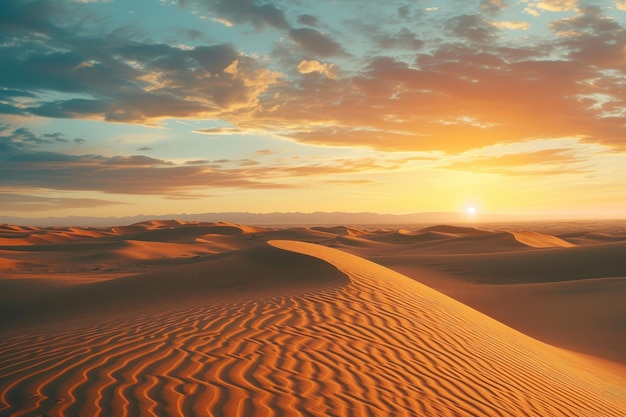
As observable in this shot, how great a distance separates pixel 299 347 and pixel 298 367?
71cm

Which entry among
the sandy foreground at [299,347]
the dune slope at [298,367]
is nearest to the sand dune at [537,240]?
the sandy foreground at [299,347]

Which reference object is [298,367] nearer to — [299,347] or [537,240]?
[299,347]

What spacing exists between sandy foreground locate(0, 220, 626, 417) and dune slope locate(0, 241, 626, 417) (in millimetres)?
24

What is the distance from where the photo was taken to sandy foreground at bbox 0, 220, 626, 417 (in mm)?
4137

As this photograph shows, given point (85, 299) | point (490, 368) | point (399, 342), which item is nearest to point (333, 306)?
point (399, 342)

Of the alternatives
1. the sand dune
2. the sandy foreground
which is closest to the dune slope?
the sandy foreground

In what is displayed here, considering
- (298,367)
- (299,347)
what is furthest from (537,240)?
(298,367)

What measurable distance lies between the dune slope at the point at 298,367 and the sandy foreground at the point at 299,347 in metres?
0.02

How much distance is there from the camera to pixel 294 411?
3.87 metres

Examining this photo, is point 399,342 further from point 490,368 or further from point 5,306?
point 5,306

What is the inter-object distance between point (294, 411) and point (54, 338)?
468 cm

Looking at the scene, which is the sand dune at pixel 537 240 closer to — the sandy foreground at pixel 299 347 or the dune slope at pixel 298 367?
the sandy foreground at pixel 299 347

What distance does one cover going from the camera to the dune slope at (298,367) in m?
3.99

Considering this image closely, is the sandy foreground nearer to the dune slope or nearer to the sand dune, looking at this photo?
the dune slope
